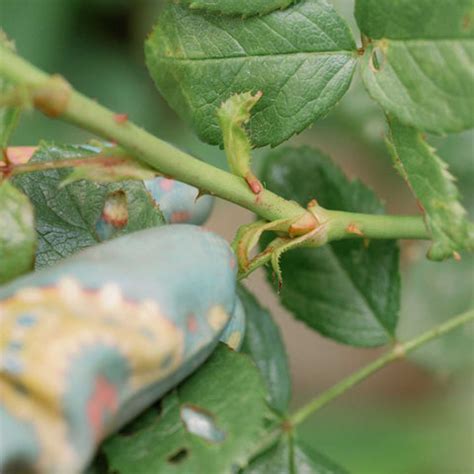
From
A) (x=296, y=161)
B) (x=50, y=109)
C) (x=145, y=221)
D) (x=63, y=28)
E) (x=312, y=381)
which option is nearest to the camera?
(x=50, y=109)

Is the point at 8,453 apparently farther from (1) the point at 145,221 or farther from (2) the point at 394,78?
(2) the point at 394,78

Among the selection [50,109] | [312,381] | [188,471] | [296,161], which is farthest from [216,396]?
[312,381]

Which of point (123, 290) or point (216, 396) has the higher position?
point (123, 290)

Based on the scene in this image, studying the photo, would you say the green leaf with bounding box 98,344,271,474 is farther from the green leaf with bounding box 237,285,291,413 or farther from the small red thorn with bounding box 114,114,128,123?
the green leaf with bounding box 237,285,291,413

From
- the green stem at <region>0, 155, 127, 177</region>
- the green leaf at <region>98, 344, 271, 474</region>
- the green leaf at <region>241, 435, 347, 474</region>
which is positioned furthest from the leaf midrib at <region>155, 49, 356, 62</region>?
the green leaf at <region>241, 435, 347, 474</region>

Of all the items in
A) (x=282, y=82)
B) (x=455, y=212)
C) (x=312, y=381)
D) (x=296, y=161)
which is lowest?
(x=312, y=381)

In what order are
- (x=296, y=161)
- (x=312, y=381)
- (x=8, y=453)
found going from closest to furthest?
(x=8, y=453) < (x=296, y=161) < (x=312, y=381)
